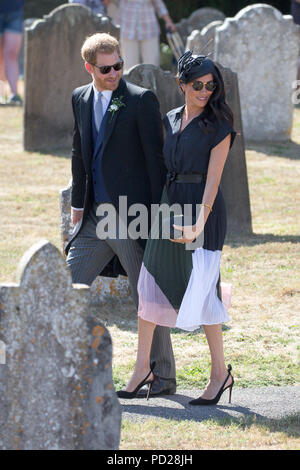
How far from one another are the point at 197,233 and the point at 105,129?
0.68 m

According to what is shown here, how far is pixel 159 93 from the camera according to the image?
7.84 meters

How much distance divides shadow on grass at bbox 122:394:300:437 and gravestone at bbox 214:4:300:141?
24.3ft

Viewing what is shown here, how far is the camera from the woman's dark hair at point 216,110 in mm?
4414

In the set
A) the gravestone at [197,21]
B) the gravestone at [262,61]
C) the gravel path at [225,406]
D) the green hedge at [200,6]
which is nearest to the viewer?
the gravel path at [225,406]

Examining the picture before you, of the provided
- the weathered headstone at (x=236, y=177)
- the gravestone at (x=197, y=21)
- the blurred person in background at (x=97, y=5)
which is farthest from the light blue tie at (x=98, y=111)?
the gravestone at (x=197, y=21)

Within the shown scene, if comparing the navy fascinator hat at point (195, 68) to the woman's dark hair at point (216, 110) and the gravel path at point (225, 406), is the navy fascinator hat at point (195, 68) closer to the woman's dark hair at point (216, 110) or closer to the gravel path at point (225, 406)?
the woman's dark hair at point (216, 110)

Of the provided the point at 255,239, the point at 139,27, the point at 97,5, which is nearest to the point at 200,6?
the point at 139,27

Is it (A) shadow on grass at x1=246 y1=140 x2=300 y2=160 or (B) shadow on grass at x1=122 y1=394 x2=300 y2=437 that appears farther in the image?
(A) shadow on grass at x1=246 y1=140 x2=300 y2=160

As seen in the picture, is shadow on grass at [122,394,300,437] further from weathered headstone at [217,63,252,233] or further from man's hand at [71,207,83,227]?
weathered headstone at [217,63,252,233]

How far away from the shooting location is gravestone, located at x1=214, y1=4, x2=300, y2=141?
11383 millimetres

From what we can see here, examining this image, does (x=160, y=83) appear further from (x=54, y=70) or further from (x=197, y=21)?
(x=197, y=21)

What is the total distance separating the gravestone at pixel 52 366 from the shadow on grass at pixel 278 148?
25.9 ft

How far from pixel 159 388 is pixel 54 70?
666 centimetres

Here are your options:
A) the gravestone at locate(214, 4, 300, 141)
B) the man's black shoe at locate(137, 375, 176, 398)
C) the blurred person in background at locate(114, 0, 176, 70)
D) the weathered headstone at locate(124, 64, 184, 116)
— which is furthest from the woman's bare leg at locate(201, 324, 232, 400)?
the blurred person in background at locate(114, 0, 176, 70)
